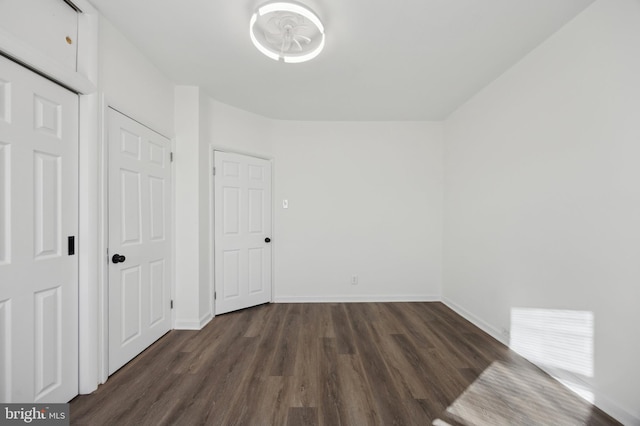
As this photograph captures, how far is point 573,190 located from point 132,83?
3.56m

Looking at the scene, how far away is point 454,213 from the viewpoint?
126 inches

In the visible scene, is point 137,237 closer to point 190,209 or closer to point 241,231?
point 190,209

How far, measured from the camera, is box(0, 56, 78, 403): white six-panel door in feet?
4.00

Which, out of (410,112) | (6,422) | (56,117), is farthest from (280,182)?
(6,422)

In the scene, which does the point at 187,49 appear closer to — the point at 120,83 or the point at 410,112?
the point at 120,83

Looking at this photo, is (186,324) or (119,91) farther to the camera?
(186,324)

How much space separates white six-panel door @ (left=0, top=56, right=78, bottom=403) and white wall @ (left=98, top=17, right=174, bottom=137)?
32cm

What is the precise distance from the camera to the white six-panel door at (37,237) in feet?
4.00

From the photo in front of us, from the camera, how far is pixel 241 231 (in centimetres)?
314

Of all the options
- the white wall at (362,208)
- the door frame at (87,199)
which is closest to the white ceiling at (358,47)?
the door frame at (87,199)

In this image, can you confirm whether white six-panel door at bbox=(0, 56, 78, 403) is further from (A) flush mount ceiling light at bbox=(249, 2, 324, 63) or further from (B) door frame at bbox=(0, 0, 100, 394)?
(A) flush mount ceiling light at bbox=(249, 2, 324, 63)

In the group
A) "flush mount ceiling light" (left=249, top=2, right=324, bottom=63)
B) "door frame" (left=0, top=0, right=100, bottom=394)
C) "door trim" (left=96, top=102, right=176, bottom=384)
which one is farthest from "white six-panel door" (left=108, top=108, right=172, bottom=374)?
"flush mount ceiling light" (left=249, top=2, right=324, bottom=63)

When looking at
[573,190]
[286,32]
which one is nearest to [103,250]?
[286,32]

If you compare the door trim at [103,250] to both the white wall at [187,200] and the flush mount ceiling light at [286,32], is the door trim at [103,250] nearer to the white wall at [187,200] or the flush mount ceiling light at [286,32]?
the white wall at [187,200]
